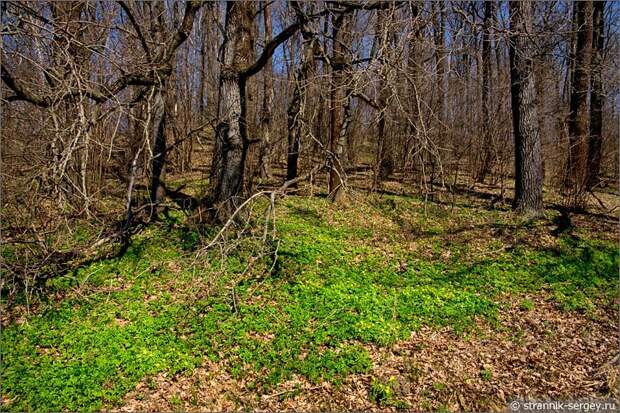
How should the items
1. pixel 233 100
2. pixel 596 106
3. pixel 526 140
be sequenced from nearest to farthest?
pixel 233 100 < pixel 526 140 < pixel 596 106

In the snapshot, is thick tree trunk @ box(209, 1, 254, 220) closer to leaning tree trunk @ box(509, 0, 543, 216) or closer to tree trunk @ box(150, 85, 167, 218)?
tree trunk @ box(150, 85, 167, 218)

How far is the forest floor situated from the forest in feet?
0.08

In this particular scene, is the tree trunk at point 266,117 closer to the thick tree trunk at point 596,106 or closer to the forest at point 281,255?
the forest at point 281,255

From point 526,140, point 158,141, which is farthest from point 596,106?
point 158,141

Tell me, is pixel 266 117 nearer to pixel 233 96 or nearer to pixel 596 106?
pixel 233 96

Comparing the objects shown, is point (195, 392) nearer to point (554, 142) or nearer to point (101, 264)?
point (101, 264)

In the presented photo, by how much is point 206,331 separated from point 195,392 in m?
0.87

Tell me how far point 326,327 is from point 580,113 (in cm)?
987

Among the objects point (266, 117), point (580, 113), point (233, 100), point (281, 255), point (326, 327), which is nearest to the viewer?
point (326, 327)

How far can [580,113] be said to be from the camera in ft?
35.2

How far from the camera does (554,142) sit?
1136cm

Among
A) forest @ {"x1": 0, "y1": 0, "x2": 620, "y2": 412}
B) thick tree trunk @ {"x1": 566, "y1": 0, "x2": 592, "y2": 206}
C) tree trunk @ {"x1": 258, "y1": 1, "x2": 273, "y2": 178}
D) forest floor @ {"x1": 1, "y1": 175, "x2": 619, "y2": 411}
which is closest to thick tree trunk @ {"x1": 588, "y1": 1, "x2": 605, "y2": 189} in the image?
thick tree trunk @ {"x1": 566, "y1": 0, "x2": 592, "y2": 206}

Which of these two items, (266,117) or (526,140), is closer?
(526,140)

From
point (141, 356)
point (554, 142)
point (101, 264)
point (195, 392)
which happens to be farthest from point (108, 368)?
point (554, 142)
